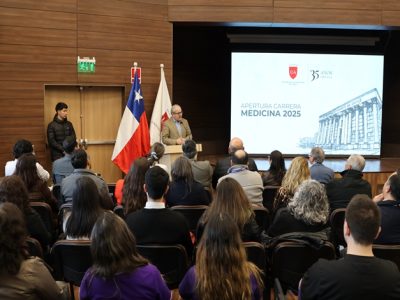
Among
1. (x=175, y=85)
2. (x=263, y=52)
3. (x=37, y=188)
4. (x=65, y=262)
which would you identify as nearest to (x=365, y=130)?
(x=263, y=52)

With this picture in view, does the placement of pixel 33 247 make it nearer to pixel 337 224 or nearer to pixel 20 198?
pixel 20 198

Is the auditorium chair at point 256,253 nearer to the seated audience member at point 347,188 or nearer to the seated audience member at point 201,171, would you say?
the seated audience member at point 347,188

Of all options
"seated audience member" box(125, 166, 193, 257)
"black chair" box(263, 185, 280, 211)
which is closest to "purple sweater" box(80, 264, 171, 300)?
"seated audience member" box(125, 166, 193, 257)

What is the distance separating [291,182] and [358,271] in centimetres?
248

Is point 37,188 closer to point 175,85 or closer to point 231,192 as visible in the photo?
point 231,192

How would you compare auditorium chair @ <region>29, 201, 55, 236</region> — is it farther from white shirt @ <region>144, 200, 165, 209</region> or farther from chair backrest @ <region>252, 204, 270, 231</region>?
chair backrest @ <region>252, 204, 270, 231</region>

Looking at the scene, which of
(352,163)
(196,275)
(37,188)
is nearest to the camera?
(196,275)


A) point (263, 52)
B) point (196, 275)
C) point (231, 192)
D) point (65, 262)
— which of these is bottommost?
point (65, 262)

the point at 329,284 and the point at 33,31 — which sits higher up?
the point at 33,31

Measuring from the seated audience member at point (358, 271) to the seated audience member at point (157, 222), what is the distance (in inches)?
45.6

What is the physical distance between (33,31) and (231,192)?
520 centimetres

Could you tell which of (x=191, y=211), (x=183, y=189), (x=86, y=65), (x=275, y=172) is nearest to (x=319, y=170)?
(x=275, y=172)

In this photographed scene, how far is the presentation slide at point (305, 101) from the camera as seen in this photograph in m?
9.98

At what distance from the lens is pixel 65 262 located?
341cm
